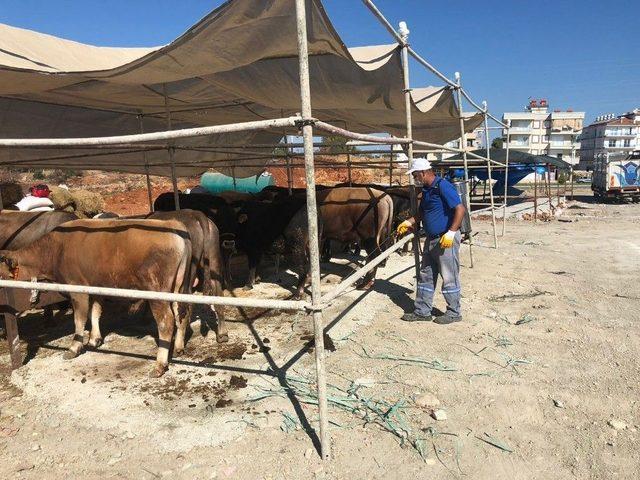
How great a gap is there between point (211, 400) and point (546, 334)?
3619 millimetres

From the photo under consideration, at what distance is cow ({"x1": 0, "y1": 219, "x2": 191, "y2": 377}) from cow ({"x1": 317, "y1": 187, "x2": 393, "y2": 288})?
3.77 meters

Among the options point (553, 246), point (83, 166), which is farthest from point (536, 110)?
point (83, 166)

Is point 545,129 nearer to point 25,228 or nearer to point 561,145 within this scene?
point 561,145

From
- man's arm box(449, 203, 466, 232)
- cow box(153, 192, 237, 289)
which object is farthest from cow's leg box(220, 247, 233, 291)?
man's arm box(449, 203, 466, 232)

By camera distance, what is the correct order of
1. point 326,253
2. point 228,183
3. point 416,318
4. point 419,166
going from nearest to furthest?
point 419,166
point 416,318
point 326,253
point 228,183

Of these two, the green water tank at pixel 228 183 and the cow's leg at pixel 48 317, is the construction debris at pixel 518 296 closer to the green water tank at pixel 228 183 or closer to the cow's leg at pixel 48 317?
the cow's leg at pixel 48 317

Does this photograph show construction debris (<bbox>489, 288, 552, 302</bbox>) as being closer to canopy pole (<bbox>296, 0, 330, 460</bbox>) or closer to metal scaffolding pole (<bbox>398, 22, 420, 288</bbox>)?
metal scaffolding pole (<bbox>398, 22, 420, 288</bbox>)

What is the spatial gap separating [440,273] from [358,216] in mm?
2696

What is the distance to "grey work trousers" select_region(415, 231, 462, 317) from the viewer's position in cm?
509

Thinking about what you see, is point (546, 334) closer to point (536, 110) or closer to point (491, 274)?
point (491, 274)

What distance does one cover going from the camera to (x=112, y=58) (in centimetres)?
525

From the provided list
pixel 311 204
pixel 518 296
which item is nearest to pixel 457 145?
pixel 518 296

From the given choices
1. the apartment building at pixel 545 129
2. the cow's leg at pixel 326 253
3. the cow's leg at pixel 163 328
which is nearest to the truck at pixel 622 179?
the cow's leg at pixel 326 253

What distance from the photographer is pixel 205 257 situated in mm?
Answer: 4816
